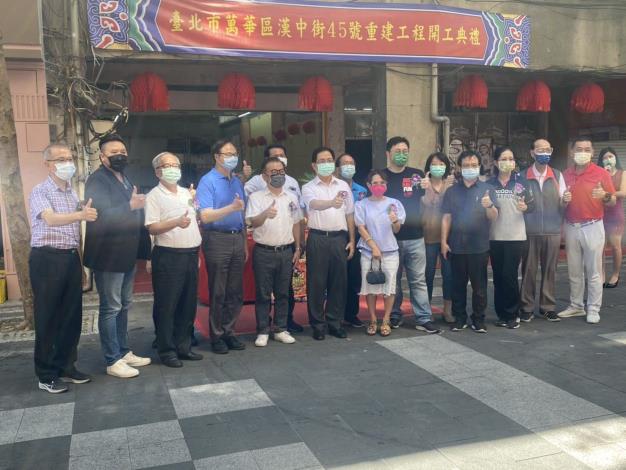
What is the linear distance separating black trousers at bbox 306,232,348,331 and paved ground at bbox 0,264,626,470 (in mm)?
293

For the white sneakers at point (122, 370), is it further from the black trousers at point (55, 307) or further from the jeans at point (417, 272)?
the jeans at point (417, 272)

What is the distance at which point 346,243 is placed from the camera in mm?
6219

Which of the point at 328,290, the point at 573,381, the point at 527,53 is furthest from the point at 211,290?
the point at 527,53

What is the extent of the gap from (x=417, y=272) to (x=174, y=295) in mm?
2520

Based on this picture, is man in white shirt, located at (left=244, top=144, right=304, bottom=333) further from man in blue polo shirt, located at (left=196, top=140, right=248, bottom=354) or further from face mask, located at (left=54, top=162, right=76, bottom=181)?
face mask, located at (left=54, top=162, right=76, bottom=181)

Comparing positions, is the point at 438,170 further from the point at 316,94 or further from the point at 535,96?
the point at 535,96

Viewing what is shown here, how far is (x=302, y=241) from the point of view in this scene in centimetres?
641

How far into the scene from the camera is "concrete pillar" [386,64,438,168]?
1045cm

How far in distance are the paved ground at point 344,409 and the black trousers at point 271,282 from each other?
28cm

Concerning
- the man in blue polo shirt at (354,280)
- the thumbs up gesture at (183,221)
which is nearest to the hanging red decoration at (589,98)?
the man in blue polo shirt at (354,280)

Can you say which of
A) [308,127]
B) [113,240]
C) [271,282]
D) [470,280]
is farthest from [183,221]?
[308,127]

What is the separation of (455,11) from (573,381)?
24.1 ft

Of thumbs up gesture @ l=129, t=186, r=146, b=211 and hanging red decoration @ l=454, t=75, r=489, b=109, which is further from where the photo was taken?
hanging red decoration @ l=454, t=75, r=489, b=109

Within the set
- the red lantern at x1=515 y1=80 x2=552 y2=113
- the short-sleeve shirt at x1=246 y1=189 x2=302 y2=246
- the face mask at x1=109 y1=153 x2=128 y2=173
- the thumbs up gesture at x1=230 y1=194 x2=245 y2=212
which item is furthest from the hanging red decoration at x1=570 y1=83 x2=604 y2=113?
the face mask at x1=109 y1=153 x2=128 y2=173
